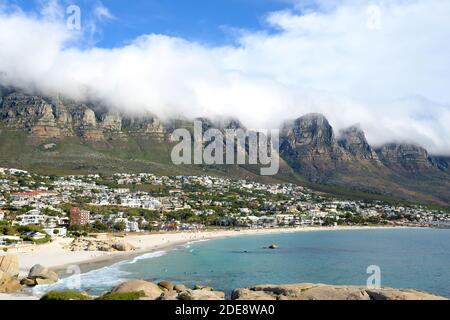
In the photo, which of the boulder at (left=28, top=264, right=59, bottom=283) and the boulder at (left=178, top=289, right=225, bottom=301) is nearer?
the boulder at (left=178, top=289, right=225, bottom=301)

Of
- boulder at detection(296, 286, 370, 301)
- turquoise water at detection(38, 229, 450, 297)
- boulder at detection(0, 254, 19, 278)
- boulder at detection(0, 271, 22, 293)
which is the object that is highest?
boulder at detection(296, 286, 370, 301)

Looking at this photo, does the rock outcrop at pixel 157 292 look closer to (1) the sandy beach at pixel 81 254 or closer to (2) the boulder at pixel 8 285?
(1) the sandy beach at pixel 81 254

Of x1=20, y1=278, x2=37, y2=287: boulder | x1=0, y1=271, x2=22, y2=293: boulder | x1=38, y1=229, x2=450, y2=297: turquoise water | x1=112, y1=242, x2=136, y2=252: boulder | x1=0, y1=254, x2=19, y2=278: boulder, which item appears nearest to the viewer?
x1=0, y1=271, x2=22, y2=293: boulder

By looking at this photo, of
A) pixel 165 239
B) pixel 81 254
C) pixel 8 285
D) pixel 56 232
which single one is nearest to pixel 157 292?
pixel 8 285

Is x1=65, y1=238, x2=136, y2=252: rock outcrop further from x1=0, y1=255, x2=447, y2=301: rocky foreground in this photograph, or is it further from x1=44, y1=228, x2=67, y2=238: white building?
x1=0, y1=255, x2=447, y2=301: rocky foreground

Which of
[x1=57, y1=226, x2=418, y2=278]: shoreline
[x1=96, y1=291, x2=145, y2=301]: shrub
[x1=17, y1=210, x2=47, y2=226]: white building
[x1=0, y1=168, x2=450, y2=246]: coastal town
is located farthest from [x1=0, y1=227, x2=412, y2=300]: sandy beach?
[x1=17, y1=210, x2=47, y2=226]: white building

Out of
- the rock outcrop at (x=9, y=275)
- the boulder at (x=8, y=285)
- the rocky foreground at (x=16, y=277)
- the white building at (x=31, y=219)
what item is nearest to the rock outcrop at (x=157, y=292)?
the boulder at (x=8, y=285)

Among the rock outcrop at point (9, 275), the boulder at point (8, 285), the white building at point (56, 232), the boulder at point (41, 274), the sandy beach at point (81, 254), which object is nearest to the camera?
the boulder at point (8, 285)
